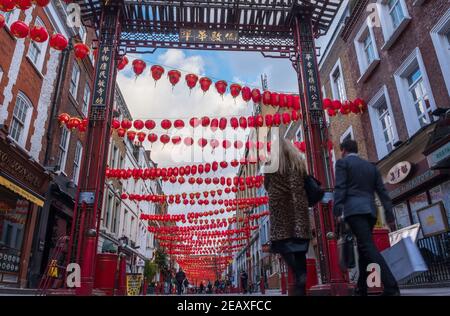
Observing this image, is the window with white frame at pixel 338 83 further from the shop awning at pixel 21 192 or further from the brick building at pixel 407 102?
the shop awning at pixel 21 192

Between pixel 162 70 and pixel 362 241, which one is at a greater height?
pixel 162 70

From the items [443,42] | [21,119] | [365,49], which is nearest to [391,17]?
[365,49]

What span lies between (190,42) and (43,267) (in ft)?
32.8

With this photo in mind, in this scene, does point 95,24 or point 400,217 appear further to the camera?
point 400,217

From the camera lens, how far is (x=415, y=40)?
10.5 metres

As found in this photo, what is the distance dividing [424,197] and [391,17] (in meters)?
6.81

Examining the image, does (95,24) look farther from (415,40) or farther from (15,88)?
(415,40)

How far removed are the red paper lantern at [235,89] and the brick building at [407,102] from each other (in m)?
5.46

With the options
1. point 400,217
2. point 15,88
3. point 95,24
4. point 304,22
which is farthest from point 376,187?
point 15,88

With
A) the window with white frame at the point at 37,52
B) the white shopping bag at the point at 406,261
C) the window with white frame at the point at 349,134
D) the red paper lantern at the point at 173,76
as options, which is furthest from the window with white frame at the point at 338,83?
the white shopping bag at the point at 406,261

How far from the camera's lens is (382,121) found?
13.0 meters

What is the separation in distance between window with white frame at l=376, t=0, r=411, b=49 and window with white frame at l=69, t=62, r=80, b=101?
13495 millimetres

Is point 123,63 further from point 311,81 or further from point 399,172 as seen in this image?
point 399,172

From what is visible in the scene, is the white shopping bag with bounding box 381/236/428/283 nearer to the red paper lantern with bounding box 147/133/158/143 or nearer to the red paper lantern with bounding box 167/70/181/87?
the red paper lantern with bounding box 167/70/181/87
